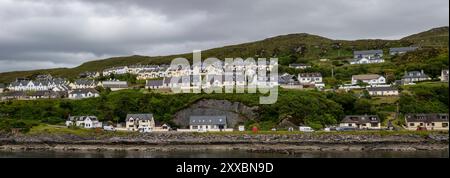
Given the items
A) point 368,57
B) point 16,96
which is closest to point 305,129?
point 16,96

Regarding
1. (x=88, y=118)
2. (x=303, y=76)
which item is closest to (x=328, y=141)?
(x=88, y=118)

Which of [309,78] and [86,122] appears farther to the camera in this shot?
[309,78]

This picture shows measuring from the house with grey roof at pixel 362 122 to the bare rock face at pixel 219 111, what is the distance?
9278mm

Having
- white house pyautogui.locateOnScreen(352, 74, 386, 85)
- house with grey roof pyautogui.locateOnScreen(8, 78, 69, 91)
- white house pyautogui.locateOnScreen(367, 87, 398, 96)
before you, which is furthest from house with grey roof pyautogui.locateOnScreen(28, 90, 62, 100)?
white house pyautogui.locateOnScreen(367, 87, 398, 96)

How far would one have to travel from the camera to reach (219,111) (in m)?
49.1

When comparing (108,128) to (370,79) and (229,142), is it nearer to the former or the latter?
(229,142)

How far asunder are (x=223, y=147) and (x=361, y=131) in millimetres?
13396

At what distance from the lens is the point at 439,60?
70.1 meters

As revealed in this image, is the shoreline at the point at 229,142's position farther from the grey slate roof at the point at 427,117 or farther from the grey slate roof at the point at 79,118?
the grey slate roof at the point at 79,118

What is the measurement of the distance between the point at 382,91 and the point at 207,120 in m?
23.2

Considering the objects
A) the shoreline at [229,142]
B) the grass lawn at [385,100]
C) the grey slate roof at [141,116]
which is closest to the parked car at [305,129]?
the shoreline at [229,142]

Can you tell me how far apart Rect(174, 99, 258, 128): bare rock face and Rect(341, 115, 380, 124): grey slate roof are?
30.8 feet

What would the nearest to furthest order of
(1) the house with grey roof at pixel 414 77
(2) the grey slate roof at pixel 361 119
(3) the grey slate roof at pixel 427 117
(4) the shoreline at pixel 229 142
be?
1. (4) the shoreline at pixel 229 142
2. (3) the grey slate roof at pixel 427 117
3. (2) the grey slate roof at pixel 361 119
4. (1) the house with grey roof at pixel 414 77

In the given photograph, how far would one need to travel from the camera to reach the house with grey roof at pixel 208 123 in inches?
1812
